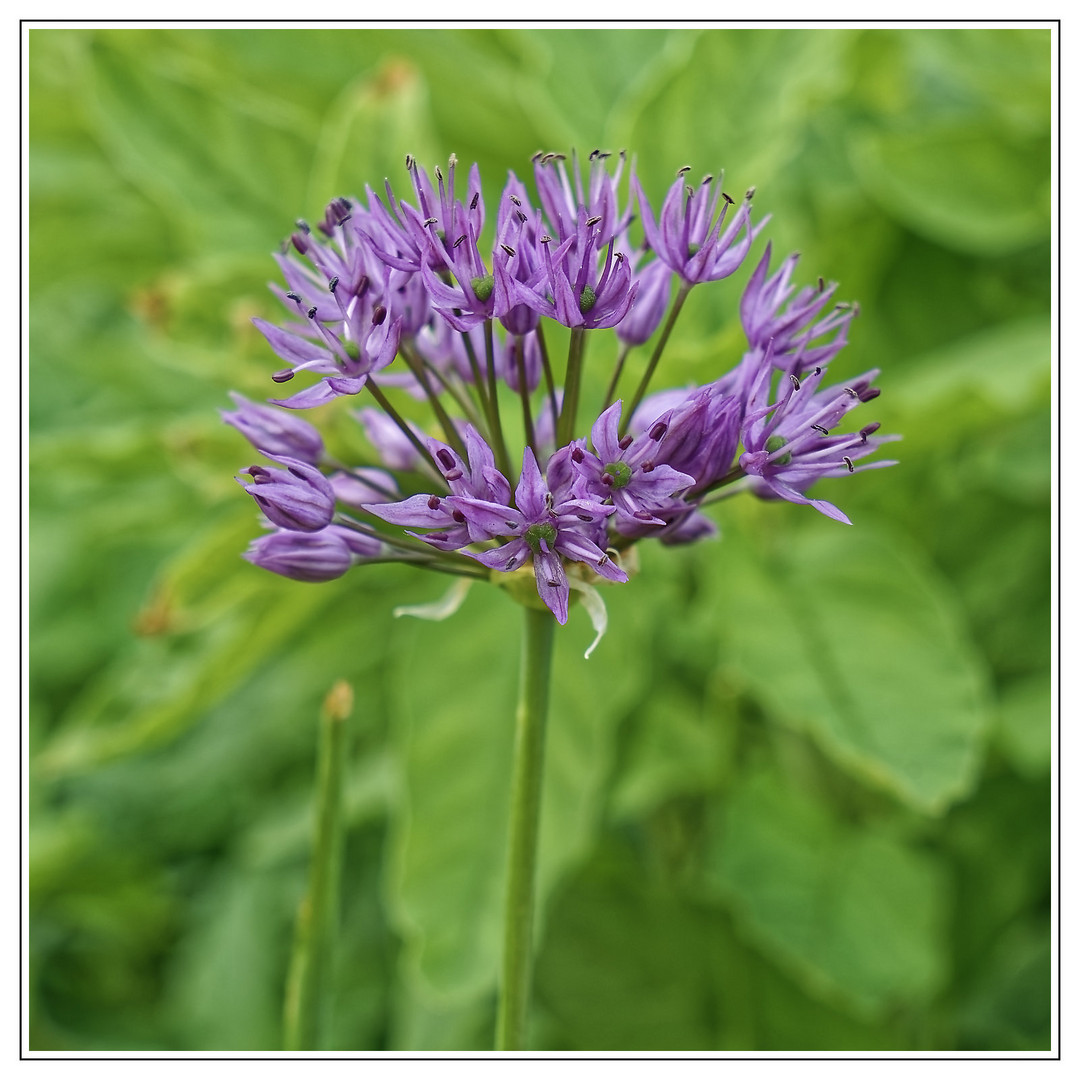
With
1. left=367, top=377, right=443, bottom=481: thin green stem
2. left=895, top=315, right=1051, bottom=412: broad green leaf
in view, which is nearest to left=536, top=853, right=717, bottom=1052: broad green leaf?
left=895, top=315, right=1051, bottom=412: broad green leaf

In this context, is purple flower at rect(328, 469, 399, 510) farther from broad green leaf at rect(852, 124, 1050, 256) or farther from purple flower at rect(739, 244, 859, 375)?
broad green leaf at rect(852, 124, 1050, 256)

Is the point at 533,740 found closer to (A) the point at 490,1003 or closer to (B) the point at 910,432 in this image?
(B) the point at 910,432

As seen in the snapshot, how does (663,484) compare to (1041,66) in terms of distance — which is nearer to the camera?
(663,484)

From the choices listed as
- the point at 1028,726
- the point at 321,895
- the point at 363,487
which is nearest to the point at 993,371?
the point at 1028,726

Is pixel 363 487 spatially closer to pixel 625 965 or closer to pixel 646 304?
pixel 646 304

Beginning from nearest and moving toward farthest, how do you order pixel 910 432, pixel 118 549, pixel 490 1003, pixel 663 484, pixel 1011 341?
pixel 663 484
pixel 910 432
pixel 1011 341
pixel 490 1003
pixel 118 549

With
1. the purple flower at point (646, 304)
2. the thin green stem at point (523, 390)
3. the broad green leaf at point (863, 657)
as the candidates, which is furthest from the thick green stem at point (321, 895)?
the broad green leaf at point (863, 657)

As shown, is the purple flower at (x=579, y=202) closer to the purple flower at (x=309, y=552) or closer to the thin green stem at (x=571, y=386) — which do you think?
the thin green stem at (x=571, y=386)
